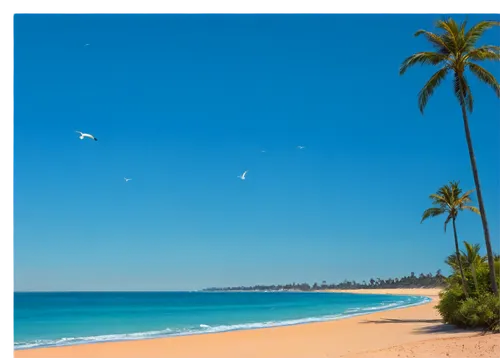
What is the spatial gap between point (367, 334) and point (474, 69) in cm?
940

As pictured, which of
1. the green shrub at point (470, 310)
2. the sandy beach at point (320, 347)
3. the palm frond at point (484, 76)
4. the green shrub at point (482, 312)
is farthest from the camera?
the palm frond at point (484, 76)

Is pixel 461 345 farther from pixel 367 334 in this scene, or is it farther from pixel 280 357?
pixel 367 334

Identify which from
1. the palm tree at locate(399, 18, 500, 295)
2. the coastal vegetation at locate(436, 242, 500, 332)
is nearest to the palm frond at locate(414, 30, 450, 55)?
the palm tree at locate(399, 18, 500, 295)

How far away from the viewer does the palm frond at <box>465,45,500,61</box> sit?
1365 cm

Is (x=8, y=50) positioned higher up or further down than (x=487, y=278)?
higher up

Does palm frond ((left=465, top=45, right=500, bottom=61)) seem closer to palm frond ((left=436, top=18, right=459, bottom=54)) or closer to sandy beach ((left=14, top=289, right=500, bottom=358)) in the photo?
palm frond ((left=436, top=18, right=459, bottom=54))

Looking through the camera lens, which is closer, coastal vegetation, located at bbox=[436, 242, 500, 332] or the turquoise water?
coastal vegetation, located at bbox=[436, 242, 500, 332]

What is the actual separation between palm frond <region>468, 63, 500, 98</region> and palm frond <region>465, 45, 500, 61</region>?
26 centimetres

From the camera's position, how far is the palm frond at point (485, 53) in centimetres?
1365

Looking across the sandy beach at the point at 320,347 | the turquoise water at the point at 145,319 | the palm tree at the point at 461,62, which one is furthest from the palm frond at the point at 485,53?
the turquoise water at the point at 145,319

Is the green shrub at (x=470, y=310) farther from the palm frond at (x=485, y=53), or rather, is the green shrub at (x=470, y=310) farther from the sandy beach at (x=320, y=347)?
the palm frond at (x=485, y=53)

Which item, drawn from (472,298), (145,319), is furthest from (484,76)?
(145,319)
